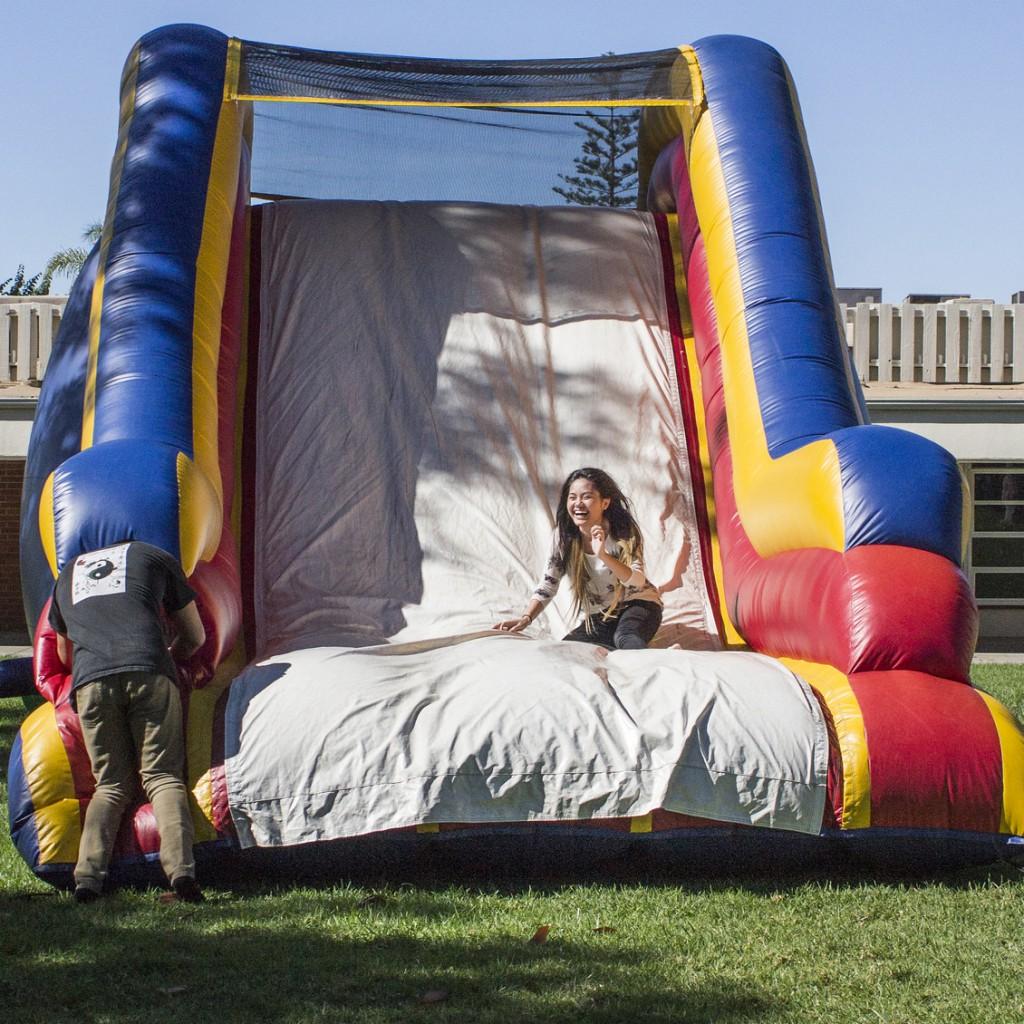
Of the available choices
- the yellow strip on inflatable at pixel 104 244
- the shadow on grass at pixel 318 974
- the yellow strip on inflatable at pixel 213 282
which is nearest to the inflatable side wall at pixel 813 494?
the shadow on grass at pixel 318 974

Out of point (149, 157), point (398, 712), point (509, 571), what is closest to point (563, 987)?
point (398, 712)

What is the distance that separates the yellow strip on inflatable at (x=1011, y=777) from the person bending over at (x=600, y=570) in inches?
65.5

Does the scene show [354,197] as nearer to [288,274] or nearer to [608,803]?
[288,274]

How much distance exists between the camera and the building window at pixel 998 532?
13562 mm

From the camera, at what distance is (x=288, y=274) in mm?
7203

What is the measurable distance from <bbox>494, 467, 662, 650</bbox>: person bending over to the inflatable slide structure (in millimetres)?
236

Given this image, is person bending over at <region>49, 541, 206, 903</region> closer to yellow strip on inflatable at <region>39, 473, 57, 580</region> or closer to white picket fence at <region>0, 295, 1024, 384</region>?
yellow strip on inflatable at <region>39, 473, 57, 580</region>

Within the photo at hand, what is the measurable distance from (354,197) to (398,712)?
4200 mm

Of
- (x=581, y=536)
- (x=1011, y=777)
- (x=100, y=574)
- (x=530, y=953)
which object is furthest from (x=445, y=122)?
(x=530, y=953)

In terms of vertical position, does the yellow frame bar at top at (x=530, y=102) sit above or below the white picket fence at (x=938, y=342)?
above

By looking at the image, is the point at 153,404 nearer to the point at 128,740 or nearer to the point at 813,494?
the point at 128,740

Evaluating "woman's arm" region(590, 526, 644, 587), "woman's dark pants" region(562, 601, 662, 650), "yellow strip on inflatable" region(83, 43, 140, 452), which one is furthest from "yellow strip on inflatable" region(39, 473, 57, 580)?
"woman's arm" region(590, 526, 644, 587)

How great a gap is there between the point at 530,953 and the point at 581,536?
9.37 ft

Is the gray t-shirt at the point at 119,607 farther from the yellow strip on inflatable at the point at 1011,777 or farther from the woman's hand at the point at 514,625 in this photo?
the yellow strip on inflatable at the point at 1011,777
